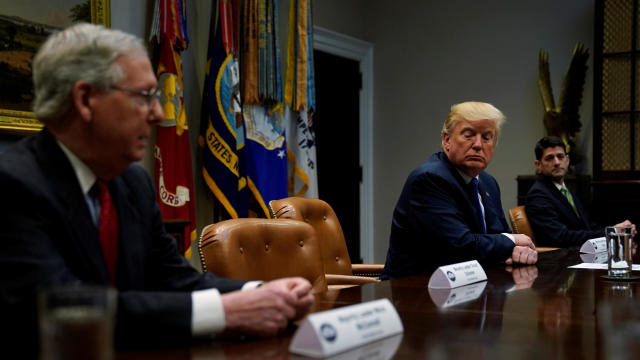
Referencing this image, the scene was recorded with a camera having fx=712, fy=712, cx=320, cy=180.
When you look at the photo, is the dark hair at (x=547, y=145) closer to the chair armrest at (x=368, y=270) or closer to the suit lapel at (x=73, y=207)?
the chair armrest at (x=368, y=270)

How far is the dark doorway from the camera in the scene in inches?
241

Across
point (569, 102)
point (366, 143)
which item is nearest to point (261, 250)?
point (569, 102)

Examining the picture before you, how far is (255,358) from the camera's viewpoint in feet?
3.43

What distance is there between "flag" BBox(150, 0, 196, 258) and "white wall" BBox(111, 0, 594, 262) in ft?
5.02

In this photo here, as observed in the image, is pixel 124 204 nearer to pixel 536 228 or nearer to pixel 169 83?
pixel 169 83

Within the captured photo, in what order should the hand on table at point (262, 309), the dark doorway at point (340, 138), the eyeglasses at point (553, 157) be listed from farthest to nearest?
the dark doorway at point (340, 138) → the eyeglasses at point (553, 157) → the hand on table at point (262, 309)

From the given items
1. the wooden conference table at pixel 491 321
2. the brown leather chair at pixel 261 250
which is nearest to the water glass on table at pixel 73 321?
the wooden conference table at pixel 491 321

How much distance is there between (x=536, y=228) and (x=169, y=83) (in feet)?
8.09

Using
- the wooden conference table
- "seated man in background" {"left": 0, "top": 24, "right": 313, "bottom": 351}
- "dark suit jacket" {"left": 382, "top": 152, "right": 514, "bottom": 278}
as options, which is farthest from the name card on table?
"dark suit jacket" {"left": 382, "top": 152, "right": 514, "bottom": 278}

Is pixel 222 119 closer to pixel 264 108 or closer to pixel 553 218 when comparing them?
pixel 264 108

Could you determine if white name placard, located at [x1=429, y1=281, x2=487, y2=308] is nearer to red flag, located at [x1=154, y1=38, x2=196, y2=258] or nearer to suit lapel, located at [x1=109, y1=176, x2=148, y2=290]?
suit lapel, located at [x1=109, y1=176, x2=148, y2=290]

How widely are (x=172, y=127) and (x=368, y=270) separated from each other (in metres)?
1.39

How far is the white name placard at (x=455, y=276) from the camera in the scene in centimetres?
189

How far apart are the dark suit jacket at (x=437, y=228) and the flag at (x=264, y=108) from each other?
185 centimetres
